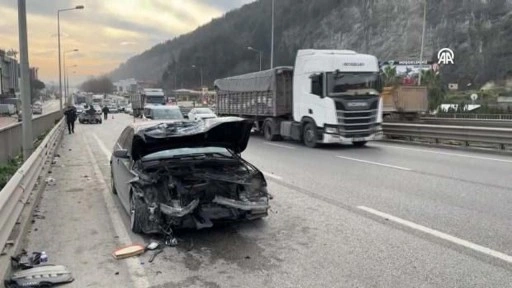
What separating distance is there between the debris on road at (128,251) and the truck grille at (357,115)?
39.4ft

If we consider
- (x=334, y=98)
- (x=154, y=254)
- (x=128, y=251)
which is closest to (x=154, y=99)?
(x=334, y=98)

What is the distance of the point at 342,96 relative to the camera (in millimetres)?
17078

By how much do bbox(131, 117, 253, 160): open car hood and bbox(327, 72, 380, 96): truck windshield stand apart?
10.1 m

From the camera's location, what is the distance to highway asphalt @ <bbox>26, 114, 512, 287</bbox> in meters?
4.94

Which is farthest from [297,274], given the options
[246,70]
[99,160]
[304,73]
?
[246,70]

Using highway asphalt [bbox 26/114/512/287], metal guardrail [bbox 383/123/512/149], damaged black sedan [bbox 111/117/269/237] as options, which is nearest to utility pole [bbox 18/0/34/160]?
highway asphalt [bbox 26/114/512/287]

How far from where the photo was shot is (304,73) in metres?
18.3

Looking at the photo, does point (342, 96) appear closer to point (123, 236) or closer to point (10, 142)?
point (10, 142)

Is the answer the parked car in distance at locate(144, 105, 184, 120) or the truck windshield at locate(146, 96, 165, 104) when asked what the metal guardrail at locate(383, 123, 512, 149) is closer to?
the parked car in distance at locate(144, 105, 184, 120)

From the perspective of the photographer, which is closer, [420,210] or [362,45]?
[420,210]

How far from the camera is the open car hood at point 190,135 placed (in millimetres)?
6918

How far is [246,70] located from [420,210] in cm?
12311

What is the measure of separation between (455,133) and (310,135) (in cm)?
506

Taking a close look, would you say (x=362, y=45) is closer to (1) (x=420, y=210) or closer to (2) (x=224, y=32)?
(2) (x=224, y=32)
